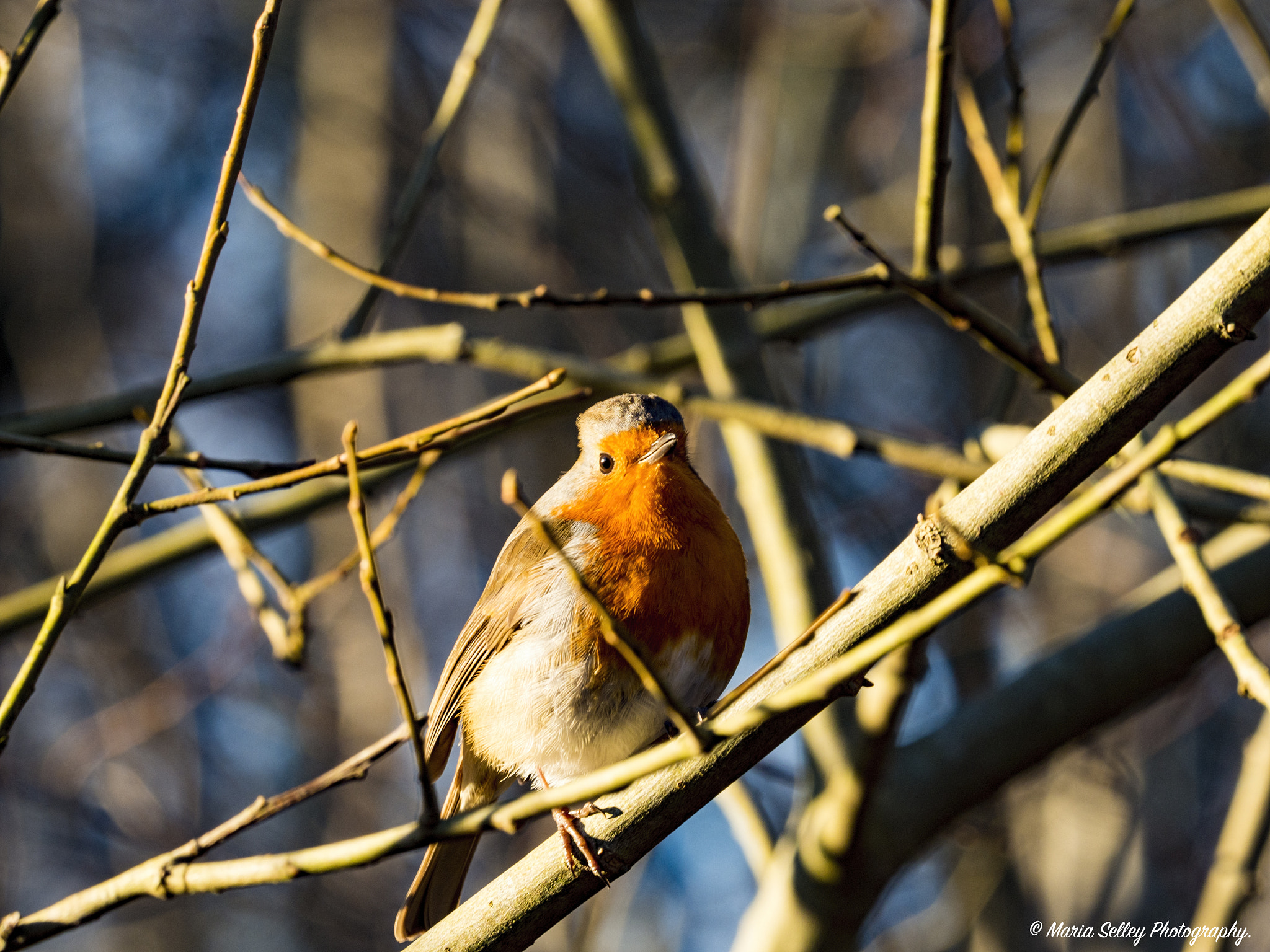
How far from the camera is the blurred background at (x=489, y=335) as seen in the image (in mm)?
6750

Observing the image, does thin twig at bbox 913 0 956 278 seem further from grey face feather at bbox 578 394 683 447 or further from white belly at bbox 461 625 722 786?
white belly at bbox 461 625 722 786

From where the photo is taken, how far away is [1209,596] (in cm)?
216

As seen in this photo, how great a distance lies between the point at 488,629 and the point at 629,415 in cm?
78

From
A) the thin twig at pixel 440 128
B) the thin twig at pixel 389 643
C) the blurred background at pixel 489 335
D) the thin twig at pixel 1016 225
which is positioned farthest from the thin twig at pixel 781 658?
the blurred background at pixel 489 335

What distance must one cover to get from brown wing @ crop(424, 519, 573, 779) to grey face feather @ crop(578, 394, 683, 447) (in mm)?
338

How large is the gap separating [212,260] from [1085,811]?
6217mm

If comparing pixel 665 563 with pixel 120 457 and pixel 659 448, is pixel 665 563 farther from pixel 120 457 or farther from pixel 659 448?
pixel 120 457

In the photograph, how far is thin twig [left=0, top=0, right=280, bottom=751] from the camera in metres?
1.86

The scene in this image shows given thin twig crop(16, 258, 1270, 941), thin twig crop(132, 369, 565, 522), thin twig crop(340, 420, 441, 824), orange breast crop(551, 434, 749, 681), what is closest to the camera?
thin twig crop(16, 258, 1270, 941)

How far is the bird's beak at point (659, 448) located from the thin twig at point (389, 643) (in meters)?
1.49

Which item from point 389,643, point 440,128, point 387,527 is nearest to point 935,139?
point 440,128

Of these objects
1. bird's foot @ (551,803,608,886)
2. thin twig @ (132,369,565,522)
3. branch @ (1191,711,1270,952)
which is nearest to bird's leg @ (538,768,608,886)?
bird's foot @ (551,803,608,886)

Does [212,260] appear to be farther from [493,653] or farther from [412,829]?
[493,653]

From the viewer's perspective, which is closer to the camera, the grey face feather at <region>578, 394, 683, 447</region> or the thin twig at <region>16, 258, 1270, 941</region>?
the thin twig at <region>16, 258, 1270, 941</region>
